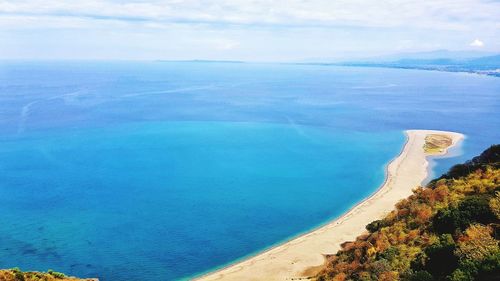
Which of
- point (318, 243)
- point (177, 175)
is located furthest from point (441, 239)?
point (177, 175)

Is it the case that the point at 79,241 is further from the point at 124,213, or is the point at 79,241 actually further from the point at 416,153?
the point at 416,153

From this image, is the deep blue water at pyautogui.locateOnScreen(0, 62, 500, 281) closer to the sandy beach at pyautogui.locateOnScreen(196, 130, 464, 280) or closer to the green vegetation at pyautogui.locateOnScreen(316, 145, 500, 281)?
the sandy beach at pyautogui.locateOnScreen(196, 130, 464, 280)

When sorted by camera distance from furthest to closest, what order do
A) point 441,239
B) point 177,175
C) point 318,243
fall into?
1. point 177,175
2. point 318,243
3. point 441,239

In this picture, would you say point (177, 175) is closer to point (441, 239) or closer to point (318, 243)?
point (318, 243)

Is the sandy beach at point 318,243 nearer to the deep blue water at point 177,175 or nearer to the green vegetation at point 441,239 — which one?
the deep blue water at point 177,175

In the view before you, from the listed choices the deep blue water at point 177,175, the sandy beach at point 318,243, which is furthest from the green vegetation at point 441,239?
the deep blue water at point 177,175

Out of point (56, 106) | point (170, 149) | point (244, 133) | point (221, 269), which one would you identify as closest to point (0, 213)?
point (221, 269)
